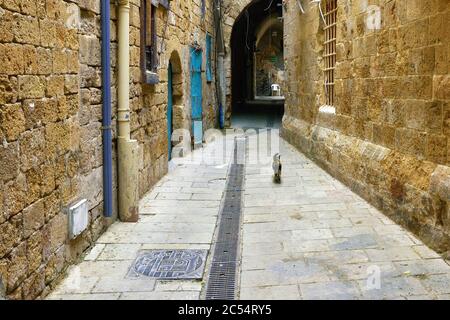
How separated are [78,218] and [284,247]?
68.0 inches

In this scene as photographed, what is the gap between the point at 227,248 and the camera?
4555 millimetres

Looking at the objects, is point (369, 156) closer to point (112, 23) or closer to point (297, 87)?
point (112, 23)

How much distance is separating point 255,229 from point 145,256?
4.06ft

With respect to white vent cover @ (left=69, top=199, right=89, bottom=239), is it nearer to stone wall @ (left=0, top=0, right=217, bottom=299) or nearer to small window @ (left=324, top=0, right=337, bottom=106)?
stone wall @ (left=0, top=0, right=217, bottom=299)

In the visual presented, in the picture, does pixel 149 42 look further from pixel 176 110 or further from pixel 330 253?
pixel 330 253

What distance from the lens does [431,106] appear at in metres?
4.46

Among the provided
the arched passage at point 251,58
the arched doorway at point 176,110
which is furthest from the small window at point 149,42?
the arched passage at point 251,58

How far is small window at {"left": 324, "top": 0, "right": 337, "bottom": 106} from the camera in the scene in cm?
824

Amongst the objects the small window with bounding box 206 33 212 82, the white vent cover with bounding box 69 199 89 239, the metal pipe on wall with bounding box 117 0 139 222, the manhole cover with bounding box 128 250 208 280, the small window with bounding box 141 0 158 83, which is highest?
the small window with bounding box 206 33 212 82

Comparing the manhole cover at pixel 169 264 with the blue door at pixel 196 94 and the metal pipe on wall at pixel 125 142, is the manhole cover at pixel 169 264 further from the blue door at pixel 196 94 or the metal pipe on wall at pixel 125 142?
the blue door at pixel 196 94

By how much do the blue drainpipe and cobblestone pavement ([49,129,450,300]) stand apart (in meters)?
0.35

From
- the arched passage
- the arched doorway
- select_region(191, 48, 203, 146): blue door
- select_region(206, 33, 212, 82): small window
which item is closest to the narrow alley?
the arched doorway

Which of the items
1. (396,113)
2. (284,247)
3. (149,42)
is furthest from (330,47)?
(284,247)
